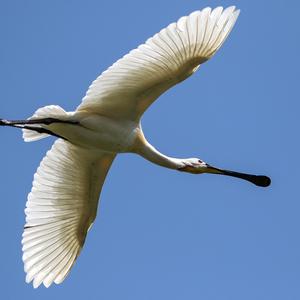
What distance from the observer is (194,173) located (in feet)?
52.0

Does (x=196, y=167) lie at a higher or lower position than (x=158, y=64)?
lower

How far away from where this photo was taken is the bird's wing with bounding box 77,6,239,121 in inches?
542

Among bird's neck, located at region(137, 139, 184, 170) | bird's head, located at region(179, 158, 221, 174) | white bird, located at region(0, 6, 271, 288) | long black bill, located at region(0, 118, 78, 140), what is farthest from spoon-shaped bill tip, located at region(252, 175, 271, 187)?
long black bill, located at region(0, 118, 78, 140)

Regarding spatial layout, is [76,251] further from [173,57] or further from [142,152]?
[173,57]

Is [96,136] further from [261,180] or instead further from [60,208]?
[261,180]

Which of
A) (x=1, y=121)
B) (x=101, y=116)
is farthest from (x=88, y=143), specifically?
(x=1, y=121)

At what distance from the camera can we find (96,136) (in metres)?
15.0

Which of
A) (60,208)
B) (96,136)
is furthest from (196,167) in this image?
(60,208)

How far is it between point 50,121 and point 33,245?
2512mm

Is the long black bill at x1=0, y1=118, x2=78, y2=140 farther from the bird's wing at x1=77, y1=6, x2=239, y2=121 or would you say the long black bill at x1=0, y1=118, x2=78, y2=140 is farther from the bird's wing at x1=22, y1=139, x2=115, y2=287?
the bird's wing at x1=22, y1=139, x2=115, y2=287

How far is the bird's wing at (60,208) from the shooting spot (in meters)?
16.2

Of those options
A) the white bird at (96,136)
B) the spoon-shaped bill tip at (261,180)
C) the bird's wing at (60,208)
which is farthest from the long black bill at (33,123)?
the spoon-shaped bill tip at (261,180)

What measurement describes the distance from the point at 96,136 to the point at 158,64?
1635 millimetres

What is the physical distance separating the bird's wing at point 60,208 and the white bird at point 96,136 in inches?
0.6
